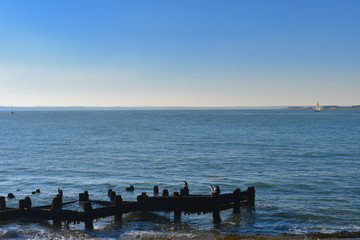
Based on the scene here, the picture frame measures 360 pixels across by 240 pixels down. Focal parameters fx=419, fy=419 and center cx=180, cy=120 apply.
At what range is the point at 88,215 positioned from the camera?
19516 millimetres

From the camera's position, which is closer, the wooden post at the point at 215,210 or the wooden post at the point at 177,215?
the wooden post at the point at 215,210

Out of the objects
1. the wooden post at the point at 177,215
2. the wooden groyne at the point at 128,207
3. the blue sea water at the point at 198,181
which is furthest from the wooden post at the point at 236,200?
the wooden post at the point at 177,215

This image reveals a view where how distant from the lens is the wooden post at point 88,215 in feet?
63.8

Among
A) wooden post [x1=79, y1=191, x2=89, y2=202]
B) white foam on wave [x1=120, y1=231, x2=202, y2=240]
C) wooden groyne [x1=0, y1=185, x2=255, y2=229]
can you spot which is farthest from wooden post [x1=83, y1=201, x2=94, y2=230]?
wooden post [x1=79, y1=191, x2=89, y2=202]

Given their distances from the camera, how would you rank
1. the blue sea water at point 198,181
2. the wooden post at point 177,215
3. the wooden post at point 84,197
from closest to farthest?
the blue sea water at point 198,181
the wooden post at point 177,215
the wooden post at point 84,197

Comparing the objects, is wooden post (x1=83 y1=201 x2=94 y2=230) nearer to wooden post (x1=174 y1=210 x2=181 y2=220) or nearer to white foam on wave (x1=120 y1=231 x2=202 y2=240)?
white foam on wave (x1=120 y1=231 x2=202 y2=240)

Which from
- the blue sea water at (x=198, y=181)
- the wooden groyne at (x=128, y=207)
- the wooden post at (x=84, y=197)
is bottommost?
the blue sea water at (x=198, y=181)

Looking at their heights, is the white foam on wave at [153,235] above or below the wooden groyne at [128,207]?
below

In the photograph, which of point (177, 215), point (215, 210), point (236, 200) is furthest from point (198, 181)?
point (215, 210)

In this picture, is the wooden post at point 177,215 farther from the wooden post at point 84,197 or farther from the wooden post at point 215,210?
the wooden post at point 84,197

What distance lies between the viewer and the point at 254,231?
19828 mm

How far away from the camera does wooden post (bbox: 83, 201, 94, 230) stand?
1945cm

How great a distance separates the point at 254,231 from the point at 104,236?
6.99 meters

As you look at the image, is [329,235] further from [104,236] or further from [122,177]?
[122,177]
